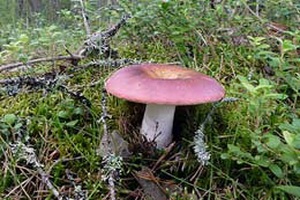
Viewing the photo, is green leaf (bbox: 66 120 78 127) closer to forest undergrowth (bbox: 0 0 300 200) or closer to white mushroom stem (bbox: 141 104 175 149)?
forest undergrowth (bbox: 0 0 300 200)

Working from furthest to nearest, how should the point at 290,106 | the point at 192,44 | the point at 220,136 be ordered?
the point at 192,44, the point at 290,106, the point at 220,136

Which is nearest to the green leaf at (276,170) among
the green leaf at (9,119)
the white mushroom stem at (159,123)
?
the white mushroom stem at (159,123)

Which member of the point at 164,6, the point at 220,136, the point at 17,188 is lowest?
the point at 17,188

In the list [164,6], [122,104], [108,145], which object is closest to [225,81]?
[164,6]

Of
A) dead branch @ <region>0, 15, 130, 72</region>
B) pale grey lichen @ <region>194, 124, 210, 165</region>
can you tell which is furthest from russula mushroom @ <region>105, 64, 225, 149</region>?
dead branch @ <region>0, 15, 130, 72</region>

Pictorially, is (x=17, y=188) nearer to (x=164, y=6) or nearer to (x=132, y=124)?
(x=132, y=124)

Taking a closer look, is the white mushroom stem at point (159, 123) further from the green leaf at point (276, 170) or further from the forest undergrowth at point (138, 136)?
the green leaf at point (276, 170)

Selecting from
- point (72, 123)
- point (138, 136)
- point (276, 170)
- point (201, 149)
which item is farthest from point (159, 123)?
point (276, 170)
